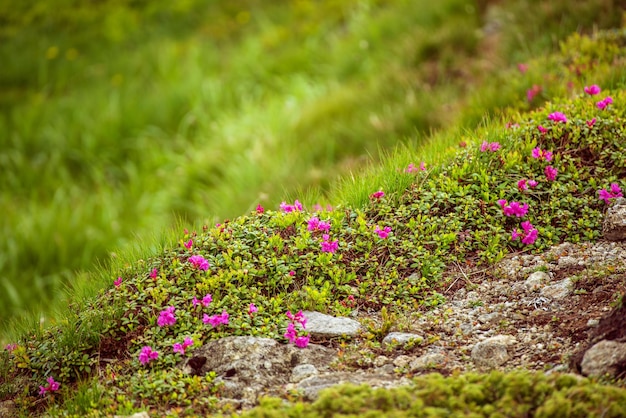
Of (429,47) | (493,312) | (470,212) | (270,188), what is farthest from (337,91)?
(493,312)

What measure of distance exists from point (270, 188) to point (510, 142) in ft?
→ 9.07

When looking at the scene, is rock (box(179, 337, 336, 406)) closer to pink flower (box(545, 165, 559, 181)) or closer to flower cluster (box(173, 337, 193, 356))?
flower cluster (box(173, 337, 193, 356))

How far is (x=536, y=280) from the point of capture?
11.5 feet

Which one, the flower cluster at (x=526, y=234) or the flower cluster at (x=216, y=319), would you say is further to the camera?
the flower cluster at (x=526, y=234)

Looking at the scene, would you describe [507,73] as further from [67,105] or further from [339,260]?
[67,105]

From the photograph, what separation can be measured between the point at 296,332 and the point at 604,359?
4.66ft

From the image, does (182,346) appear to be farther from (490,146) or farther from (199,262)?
(490,146)

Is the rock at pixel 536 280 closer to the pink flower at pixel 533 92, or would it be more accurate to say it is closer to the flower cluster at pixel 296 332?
the flower cluster at pixel 296 332

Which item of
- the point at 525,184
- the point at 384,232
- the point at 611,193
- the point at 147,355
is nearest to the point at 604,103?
the point at 611,193

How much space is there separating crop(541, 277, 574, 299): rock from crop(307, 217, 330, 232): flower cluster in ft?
4.09

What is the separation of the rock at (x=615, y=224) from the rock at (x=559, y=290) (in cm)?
45

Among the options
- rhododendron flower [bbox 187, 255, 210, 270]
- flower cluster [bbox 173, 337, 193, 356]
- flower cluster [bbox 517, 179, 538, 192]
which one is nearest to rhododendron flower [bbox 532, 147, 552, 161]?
flower cluster [bbox 517, 179, 538, 192]

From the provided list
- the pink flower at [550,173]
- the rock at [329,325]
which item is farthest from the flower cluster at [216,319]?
the pink flower at [550,173]

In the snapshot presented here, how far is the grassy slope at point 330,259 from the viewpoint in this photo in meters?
3.32
